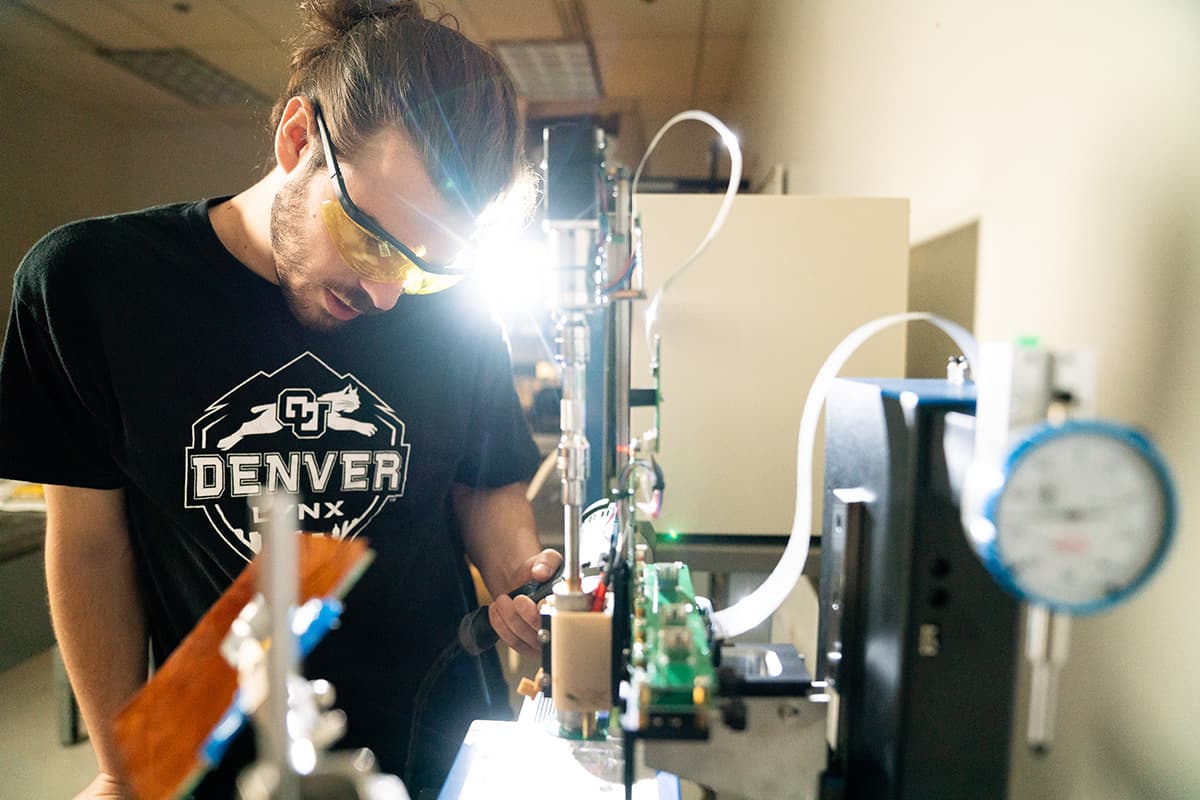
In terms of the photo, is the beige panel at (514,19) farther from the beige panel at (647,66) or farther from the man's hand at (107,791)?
the man's hand at (107,791)

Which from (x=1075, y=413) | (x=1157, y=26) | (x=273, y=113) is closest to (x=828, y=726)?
(x=1075, y=413)

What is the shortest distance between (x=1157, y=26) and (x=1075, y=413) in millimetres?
365

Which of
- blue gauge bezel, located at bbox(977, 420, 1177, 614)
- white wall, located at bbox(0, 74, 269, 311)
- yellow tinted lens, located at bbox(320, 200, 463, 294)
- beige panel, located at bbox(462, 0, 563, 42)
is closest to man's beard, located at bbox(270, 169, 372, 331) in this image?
yellow tinted lens, located at bbox(320, 200, 463, 294)

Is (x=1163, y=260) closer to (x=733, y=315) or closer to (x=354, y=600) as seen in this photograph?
(x=733, y=315)

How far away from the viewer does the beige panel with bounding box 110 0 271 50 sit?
3346 mm

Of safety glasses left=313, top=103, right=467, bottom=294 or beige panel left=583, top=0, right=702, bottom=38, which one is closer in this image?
safety glasses left=313, top=103, right=467, bottom=294

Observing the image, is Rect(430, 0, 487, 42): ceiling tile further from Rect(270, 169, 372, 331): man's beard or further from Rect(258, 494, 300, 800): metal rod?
Rect(258, 494, 300, 800): metal rod

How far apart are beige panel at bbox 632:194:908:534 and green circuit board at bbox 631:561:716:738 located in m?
0.63

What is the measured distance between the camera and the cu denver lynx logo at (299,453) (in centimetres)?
96

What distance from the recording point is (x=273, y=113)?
100 centimetres

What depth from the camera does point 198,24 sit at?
3.54 metres

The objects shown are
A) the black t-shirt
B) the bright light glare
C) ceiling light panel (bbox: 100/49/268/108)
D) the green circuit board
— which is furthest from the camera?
ceiling light panel (bbox: 100/49/268/108)

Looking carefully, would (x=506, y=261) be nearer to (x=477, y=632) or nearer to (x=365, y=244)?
(x=365, y=244)

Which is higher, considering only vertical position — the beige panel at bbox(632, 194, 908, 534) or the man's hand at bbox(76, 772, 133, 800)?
the beige panel at bbox(632, 194, 908, 534)
